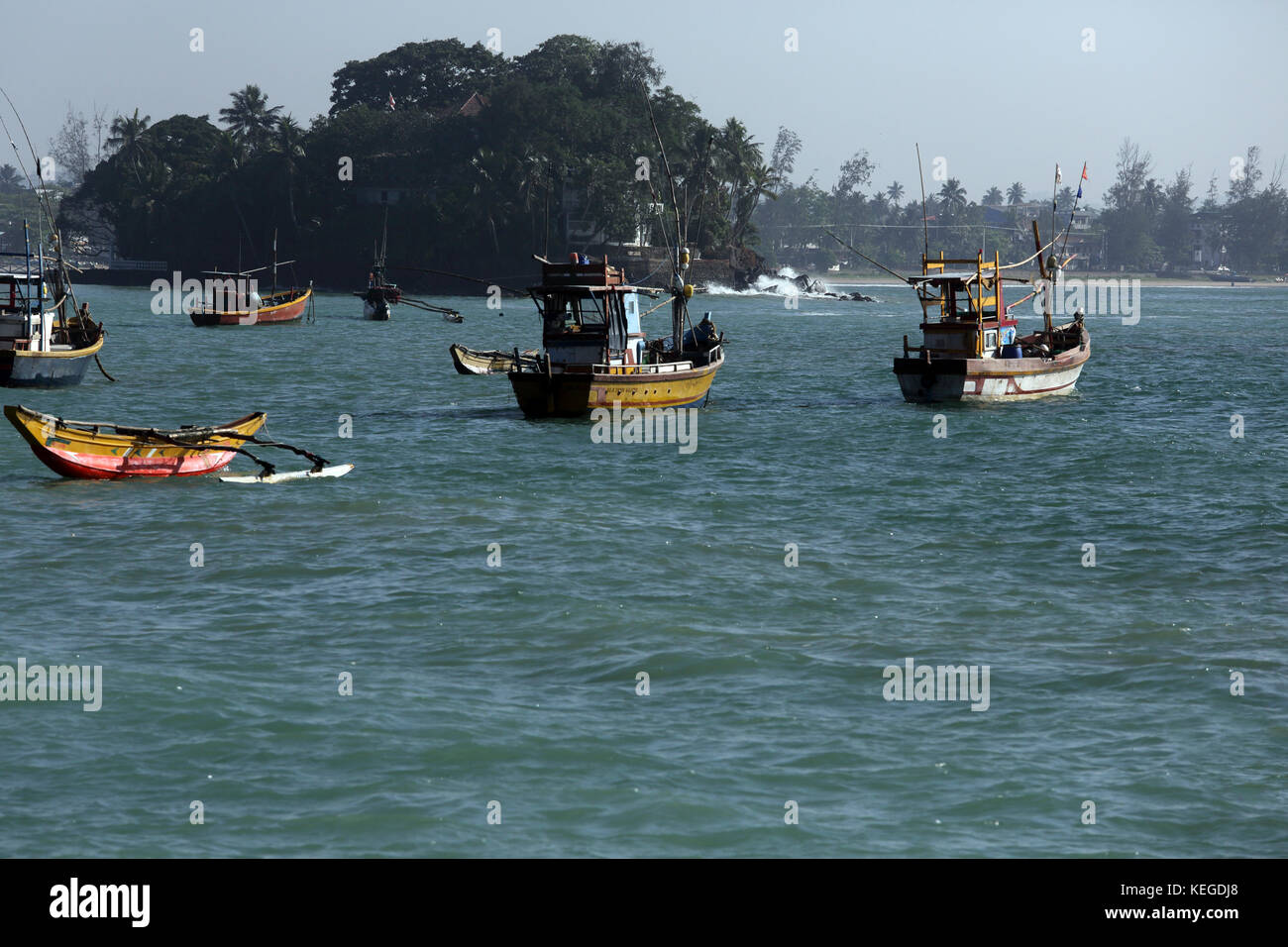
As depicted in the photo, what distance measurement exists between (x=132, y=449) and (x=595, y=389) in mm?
12172

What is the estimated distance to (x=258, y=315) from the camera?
83188 millimetres

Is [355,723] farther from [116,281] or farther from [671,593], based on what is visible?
[116,281]

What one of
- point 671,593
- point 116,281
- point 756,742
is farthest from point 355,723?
point 116,281

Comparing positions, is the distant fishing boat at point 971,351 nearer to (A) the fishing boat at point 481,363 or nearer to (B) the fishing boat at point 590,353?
(B) the fishing boat at point 590,353

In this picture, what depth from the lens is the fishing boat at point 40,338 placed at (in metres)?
40.1

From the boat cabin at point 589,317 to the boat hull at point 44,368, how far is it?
50.3 feet

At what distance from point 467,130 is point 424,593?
405ft

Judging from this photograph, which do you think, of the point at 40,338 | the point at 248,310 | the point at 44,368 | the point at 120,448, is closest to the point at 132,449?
the point at 120,448

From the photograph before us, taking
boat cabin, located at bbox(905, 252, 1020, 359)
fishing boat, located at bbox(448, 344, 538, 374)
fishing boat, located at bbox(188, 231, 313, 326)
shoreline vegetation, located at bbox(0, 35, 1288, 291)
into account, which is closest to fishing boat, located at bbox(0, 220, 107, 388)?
fishing boat, located at bbox(448, 344, 538, 374)

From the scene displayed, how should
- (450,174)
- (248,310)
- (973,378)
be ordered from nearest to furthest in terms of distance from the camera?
(973,378)
(248,310)
(450,174)

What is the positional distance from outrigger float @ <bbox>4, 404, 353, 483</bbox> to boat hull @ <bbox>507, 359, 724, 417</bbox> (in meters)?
8.84

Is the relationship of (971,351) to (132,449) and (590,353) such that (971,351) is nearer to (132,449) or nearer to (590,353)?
(590,353)

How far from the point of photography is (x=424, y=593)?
18.7 m

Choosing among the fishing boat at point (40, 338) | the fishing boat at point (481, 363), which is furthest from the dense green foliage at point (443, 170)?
the fishing boat at point (40, 338)
